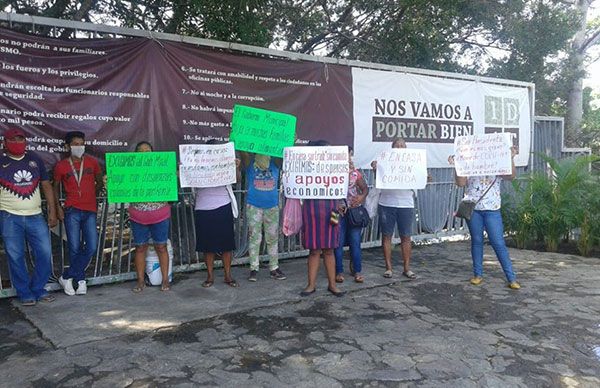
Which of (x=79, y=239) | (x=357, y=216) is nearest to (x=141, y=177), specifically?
(x=79, y=239)

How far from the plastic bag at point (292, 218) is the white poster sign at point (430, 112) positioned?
2.54 meters

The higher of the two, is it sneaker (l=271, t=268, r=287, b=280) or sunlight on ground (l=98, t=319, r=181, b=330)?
sneaker (l=271, t=268, r=287, b=280)

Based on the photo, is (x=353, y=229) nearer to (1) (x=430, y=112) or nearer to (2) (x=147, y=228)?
(2) (x=147, y=228)

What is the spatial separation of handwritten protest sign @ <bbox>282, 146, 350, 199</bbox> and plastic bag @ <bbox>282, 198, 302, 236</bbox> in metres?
A: 0.11

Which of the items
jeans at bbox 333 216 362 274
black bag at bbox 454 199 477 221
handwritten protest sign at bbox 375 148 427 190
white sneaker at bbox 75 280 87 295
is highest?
handwritten protest sign at bbox 375 148 427 190

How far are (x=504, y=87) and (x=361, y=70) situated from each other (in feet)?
11.9

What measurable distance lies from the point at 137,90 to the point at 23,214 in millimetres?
1901

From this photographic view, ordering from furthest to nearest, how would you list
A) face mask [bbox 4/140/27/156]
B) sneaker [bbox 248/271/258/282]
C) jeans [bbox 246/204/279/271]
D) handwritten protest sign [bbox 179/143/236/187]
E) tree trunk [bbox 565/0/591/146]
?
tree trunk [bbox 565/0/591/146] < sneaker [bbox 248/271/258/282] < jeans [bbox 246/204/279/271] < handwritten protest sign [bbox 179/143/236/187] < face mask [bbox 4/140/27/156]

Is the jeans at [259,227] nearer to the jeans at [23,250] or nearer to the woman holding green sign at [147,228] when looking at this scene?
the woman holding green sign at [147,228]

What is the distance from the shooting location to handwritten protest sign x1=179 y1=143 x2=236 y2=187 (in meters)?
5.85

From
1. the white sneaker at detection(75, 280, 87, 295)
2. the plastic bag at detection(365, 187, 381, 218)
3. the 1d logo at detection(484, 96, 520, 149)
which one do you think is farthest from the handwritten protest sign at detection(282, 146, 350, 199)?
the 1d logo at detection(484, 96, 520, 149)

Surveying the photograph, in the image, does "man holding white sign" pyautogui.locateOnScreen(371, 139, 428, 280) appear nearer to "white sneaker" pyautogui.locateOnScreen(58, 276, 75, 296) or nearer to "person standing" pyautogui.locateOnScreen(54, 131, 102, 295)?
"person standing" pyautogui.locateOnScreen(54, 131, 102, 295)

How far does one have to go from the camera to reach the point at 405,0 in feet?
29.9

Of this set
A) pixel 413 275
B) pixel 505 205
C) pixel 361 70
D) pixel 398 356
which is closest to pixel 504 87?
pixel 505 205
